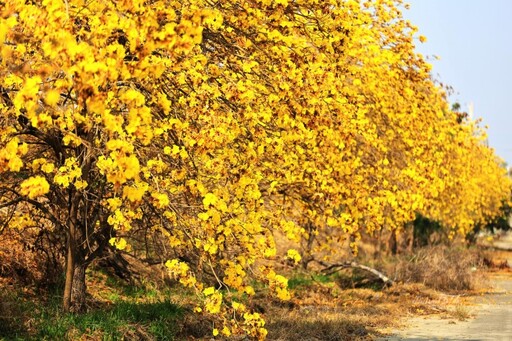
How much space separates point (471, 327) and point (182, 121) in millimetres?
8686

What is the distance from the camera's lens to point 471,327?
1478 centimetres

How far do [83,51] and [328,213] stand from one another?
21.3 feet

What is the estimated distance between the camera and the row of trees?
554 cm

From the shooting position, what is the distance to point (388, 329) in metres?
14.2

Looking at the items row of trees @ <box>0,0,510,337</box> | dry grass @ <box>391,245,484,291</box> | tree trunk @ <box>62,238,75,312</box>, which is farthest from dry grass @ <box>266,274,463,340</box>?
tree trunk @ <box>62,238,75,312</box>

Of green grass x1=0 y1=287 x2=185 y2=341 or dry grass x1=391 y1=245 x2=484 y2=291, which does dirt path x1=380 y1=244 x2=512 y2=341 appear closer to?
dry grass x1=391 y1=245 x2=484 y2=291

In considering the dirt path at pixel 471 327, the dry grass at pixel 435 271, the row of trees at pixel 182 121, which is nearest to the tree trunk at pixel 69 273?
the row of trees at pixel 182 121

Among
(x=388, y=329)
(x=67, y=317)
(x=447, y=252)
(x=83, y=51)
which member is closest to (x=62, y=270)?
(x=67, y=317)

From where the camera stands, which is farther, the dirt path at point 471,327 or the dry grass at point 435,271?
the dry grass at point 435,271

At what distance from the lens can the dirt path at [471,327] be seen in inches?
523

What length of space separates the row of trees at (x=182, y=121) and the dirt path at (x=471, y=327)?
241 centimetres

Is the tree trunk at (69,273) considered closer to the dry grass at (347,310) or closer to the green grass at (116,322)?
the green grass at (116,322)

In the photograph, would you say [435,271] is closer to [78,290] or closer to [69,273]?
[78,290]

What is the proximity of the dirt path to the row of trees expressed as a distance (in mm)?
2408
